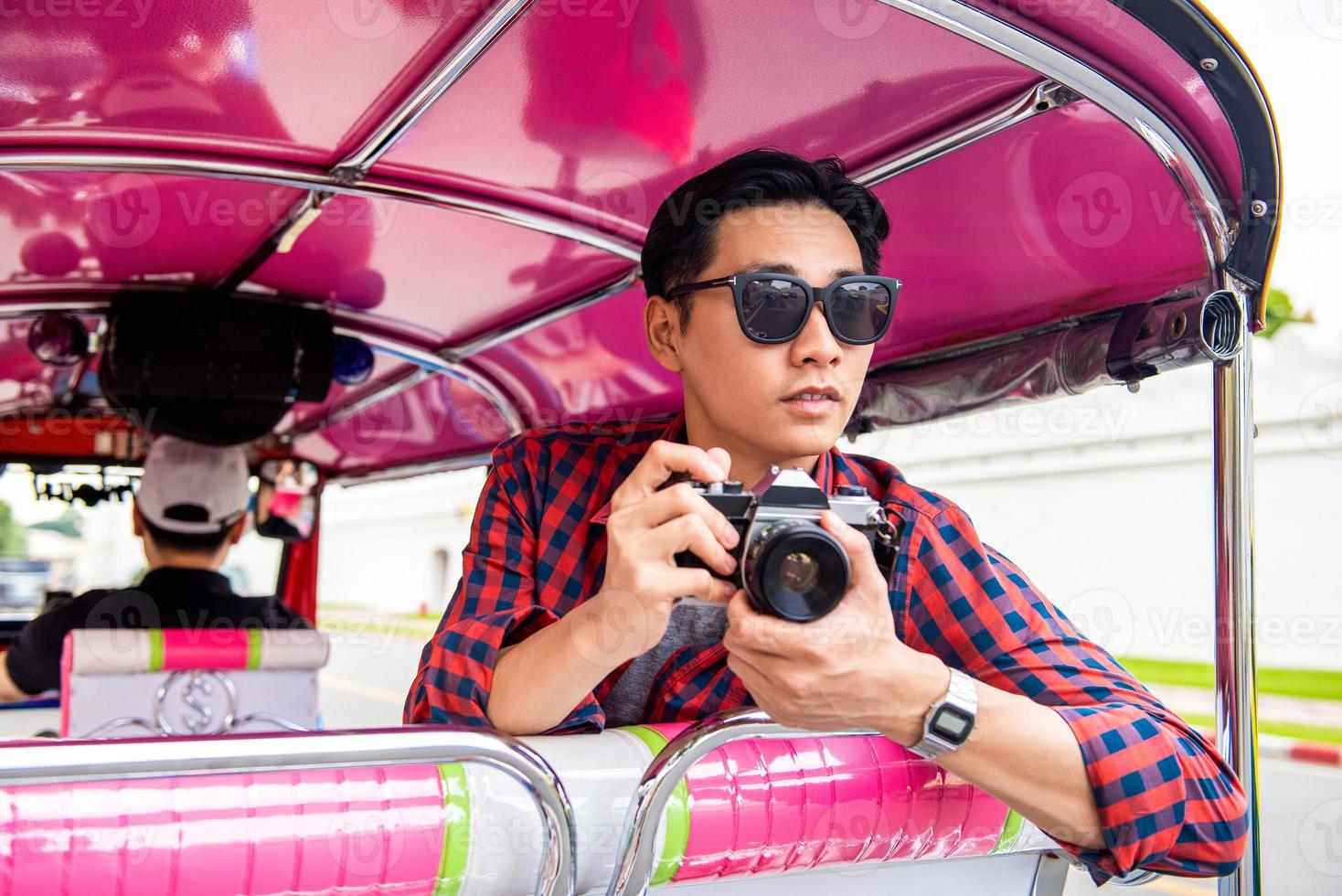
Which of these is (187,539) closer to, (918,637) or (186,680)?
(186,680)

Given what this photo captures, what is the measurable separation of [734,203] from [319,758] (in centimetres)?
119

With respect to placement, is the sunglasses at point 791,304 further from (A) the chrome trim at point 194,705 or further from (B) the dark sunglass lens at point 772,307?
(A) the chrome trim at point 194,705

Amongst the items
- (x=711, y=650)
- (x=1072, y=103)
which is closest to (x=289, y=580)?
(x=711, y=650)

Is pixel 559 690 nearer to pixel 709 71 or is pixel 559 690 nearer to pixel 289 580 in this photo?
pixel 709 71

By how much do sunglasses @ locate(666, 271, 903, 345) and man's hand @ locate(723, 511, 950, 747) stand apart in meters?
0.52

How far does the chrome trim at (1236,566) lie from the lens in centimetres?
202

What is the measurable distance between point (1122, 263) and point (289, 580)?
5.97 m

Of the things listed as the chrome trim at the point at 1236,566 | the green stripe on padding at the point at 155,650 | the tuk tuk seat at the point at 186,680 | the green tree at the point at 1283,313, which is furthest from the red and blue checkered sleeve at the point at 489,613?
the green tree at the point at 1283,313

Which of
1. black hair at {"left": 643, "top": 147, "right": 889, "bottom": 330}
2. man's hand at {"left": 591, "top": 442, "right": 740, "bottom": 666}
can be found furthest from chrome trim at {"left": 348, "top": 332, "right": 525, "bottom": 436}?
man's hand at {"left": 591, "top": 442, "right": 740, "bottom": 666}

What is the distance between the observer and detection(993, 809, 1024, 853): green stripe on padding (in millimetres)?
1686

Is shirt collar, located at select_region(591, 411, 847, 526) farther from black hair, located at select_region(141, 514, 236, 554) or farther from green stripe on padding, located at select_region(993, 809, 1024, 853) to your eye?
black hair, located at select_region(141, 514, 236, 554)

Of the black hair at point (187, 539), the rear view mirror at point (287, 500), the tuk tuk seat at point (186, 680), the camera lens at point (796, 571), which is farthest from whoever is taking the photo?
the rear view mirror at point (287, 500)

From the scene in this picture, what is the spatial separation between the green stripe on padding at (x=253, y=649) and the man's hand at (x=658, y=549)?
8.54 feet

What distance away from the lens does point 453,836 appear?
1333 millimetres
